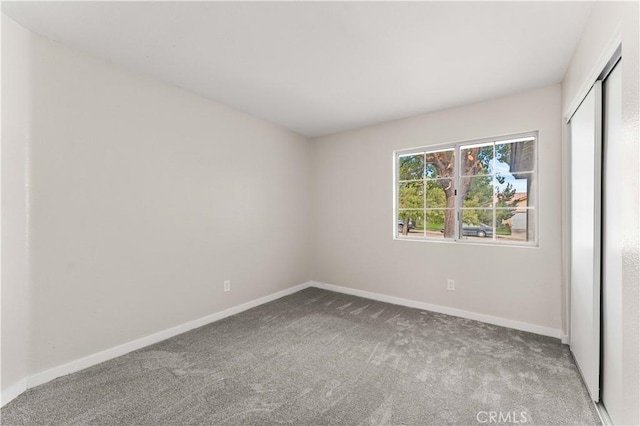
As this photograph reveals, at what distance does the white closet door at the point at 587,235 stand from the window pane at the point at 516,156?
53cm

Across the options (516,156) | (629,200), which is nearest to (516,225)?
(516,156)

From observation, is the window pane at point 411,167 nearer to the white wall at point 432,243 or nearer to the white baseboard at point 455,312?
the white wall at point 432,243

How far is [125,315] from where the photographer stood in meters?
2.38

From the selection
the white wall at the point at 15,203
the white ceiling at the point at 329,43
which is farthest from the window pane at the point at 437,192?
the white wall at the point at 15,203

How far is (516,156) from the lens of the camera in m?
2.97

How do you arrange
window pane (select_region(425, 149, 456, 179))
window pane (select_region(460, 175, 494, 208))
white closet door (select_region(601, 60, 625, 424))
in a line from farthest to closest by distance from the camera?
window pane (select_region(425, 149, 456, 179)), window pane (select_region(460, 175, 494, 208)), white closet door (select_region(601, 60, 625, 424))

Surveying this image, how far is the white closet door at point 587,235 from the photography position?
172cm

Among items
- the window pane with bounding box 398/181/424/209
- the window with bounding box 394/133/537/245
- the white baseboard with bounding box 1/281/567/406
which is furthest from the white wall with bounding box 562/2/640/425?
the window pane with bounding box 398/181/424/209

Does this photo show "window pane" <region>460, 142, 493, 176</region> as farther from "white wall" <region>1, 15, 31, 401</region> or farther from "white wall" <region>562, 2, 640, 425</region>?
"white wall" <region>1, 15, 31, 401</region>

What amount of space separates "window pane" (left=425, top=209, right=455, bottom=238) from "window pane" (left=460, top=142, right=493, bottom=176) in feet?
1.67

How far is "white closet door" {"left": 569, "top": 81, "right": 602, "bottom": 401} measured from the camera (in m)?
1.72

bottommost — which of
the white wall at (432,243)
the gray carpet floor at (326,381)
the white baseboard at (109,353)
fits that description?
the gray carpet floor at (326,381)

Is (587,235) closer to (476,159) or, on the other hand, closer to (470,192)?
(470,192)

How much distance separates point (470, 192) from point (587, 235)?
142 centimetres
